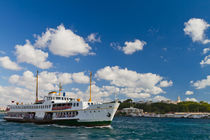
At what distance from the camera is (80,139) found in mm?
35938

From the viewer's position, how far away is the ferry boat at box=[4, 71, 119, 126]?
162 ft

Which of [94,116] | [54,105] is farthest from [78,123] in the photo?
[54,105]


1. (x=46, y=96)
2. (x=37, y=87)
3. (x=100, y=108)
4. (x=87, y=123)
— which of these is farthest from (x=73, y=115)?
(x=37, y=87)

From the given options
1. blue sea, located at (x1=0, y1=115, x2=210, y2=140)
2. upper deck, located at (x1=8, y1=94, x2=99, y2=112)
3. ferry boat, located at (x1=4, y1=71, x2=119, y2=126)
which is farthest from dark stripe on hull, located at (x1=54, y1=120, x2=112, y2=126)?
upper deck, located at (x1=8, y1=94, x2=99, y2=112)

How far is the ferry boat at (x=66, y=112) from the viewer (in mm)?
49375

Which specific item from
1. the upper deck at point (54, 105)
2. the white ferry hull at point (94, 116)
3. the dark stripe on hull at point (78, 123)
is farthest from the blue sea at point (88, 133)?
the upper deck at point (54, 105)

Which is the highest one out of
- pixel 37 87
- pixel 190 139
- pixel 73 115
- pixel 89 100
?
pixel 37 87

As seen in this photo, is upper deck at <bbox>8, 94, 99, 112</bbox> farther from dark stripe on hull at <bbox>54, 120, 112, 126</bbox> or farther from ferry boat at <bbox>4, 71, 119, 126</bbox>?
dark stripe on hull at <bbox>54, 120, 112, 126</bbox>

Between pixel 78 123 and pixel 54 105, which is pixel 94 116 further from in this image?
pixel 54 105

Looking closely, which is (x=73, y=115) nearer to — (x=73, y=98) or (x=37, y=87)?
(x=73, y=98)

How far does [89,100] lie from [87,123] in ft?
20.9

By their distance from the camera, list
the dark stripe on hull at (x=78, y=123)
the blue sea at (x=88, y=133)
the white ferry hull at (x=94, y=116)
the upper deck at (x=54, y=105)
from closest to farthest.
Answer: the blue sea at (x=88, y=133) < the white ferry hull at (x=94, y=116) < the dark stripe on hull at (x=78, y=123) < the upper deck at (x=54, y=105)

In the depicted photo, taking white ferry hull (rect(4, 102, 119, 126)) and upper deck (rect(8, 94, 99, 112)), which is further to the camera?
upper deck (rect(8, 94, 99, 112))

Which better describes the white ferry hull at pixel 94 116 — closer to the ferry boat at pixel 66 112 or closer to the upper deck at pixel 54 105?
the ferry boat at pixel 66 112
